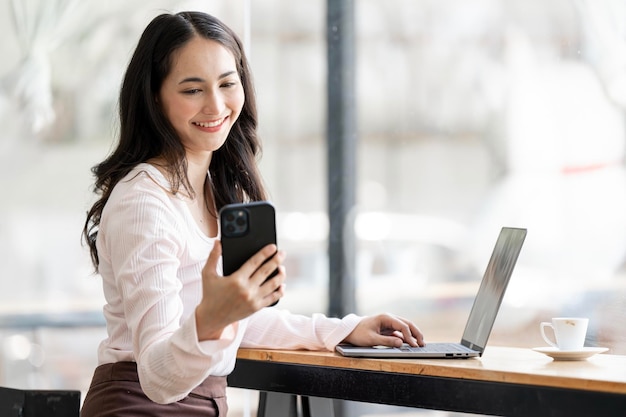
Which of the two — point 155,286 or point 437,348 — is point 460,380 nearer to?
point 437,348

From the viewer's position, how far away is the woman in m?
1.45

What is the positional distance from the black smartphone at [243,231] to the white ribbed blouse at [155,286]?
111mm

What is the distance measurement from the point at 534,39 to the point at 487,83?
19 cm

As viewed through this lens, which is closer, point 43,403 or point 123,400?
point 43,403

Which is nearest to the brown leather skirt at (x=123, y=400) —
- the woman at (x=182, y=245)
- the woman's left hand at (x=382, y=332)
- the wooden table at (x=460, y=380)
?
the woman at (x=182, y=245)

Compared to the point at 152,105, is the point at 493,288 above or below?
below

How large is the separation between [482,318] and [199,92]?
0.74 meters

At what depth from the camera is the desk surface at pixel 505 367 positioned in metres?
1.62

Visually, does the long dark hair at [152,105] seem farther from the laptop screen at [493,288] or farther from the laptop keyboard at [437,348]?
the laptop screen at [493,288]

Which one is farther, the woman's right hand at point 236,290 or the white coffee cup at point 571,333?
the white coffee cup at point 571,333

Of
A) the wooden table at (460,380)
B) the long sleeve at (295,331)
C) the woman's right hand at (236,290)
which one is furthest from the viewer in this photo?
the long sleeve at (295,331)

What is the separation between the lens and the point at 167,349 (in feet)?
4.82

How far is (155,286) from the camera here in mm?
1550

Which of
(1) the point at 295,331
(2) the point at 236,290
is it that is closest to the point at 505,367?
(1) the point at 295,331
